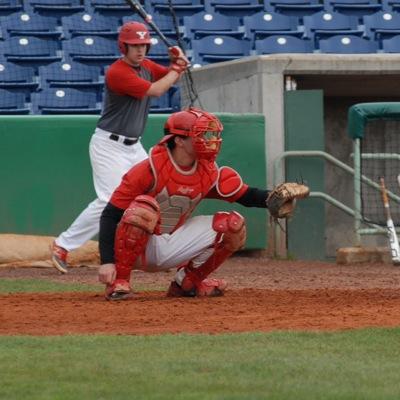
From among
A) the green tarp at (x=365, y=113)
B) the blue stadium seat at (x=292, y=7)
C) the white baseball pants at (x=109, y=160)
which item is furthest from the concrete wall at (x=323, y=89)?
the white baseball pants at (x=109, y=160)

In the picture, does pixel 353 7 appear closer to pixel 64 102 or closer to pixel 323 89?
pixel 323 89

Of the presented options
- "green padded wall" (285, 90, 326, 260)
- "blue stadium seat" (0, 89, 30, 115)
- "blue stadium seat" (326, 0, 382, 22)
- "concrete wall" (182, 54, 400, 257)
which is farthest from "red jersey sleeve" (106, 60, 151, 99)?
"blue stadium seat" (326, 0, 382, 22)

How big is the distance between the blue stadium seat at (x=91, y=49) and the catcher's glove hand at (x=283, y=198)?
7.45m

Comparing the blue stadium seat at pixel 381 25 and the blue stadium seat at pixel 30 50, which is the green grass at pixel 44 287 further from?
the blue stadium seat at pixel 381 25

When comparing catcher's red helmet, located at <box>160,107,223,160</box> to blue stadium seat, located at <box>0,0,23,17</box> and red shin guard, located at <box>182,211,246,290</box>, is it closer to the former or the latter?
red shin guard, located at <box>182,211,246,290</box>

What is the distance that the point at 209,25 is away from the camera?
1536 cm

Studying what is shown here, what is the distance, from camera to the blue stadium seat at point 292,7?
625 inches

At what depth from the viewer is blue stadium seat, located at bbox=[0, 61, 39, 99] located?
14.0 metres

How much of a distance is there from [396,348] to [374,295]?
98.6 inches

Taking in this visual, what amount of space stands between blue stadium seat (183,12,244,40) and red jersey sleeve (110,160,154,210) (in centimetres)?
803

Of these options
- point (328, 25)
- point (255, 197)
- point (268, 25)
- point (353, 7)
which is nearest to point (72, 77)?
point (268, 25)

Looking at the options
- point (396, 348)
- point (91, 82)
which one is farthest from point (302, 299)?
point (91, 82)

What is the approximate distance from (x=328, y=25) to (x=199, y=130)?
8.89 meters

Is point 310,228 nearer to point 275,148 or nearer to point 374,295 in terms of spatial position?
point 275,148
